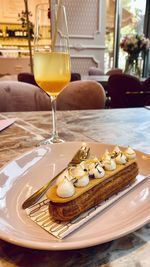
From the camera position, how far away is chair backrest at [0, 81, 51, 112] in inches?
49.1

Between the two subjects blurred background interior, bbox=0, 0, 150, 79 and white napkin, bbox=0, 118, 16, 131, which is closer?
white napkin, bbox=0, 118, 16, 131


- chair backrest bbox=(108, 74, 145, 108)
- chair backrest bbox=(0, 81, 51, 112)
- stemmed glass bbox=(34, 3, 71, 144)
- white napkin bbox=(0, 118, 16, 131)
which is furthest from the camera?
chair backrest bbox=(108, 74, 145, 108)

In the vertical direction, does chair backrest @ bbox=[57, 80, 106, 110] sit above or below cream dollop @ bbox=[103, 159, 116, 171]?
below

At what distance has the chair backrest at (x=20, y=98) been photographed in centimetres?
125

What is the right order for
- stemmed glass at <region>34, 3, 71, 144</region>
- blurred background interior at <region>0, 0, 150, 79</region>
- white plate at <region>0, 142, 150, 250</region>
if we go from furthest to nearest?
1. blurred background interior at <region>0, 0, 150, 79</region>
2. stemmed glass at <region>34, 3, 71, 144</region>
3. white plate at <region>0, 142, 150, 250</region>

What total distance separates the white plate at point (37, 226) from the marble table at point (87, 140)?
2cm

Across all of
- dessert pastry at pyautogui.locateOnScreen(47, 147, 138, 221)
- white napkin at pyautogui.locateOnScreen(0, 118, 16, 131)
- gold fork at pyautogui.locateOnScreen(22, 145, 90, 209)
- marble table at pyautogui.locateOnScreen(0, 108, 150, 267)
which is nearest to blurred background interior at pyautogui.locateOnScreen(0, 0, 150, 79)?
marble table at pyautogui.locateOnScreen(0, 108, 150, 267)

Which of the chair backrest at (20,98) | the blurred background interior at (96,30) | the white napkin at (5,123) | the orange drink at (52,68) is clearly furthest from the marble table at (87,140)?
the blurred background interior at (96,30)

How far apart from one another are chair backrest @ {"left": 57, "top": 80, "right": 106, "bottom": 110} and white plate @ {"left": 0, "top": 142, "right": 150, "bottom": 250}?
824mm

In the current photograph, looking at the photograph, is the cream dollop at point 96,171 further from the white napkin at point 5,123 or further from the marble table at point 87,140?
the white napkin at point 5,123

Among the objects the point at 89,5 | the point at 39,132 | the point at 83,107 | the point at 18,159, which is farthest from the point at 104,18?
A: the point at 18,159

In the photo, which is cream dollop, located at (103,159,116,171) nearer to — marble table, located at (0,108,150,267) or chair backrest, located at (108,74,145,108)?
marble table, located at (0,108,150,267)

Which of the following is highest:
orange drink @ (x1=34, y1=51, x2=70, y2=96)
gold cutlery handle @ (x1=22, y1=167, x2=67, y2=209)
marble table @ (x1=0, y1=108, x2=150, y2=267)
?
orange drink @ (x1=34, y1=51, x2=70, y2=96)

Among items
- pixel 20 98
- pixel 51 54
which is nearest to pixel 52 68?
pixel 51 54
